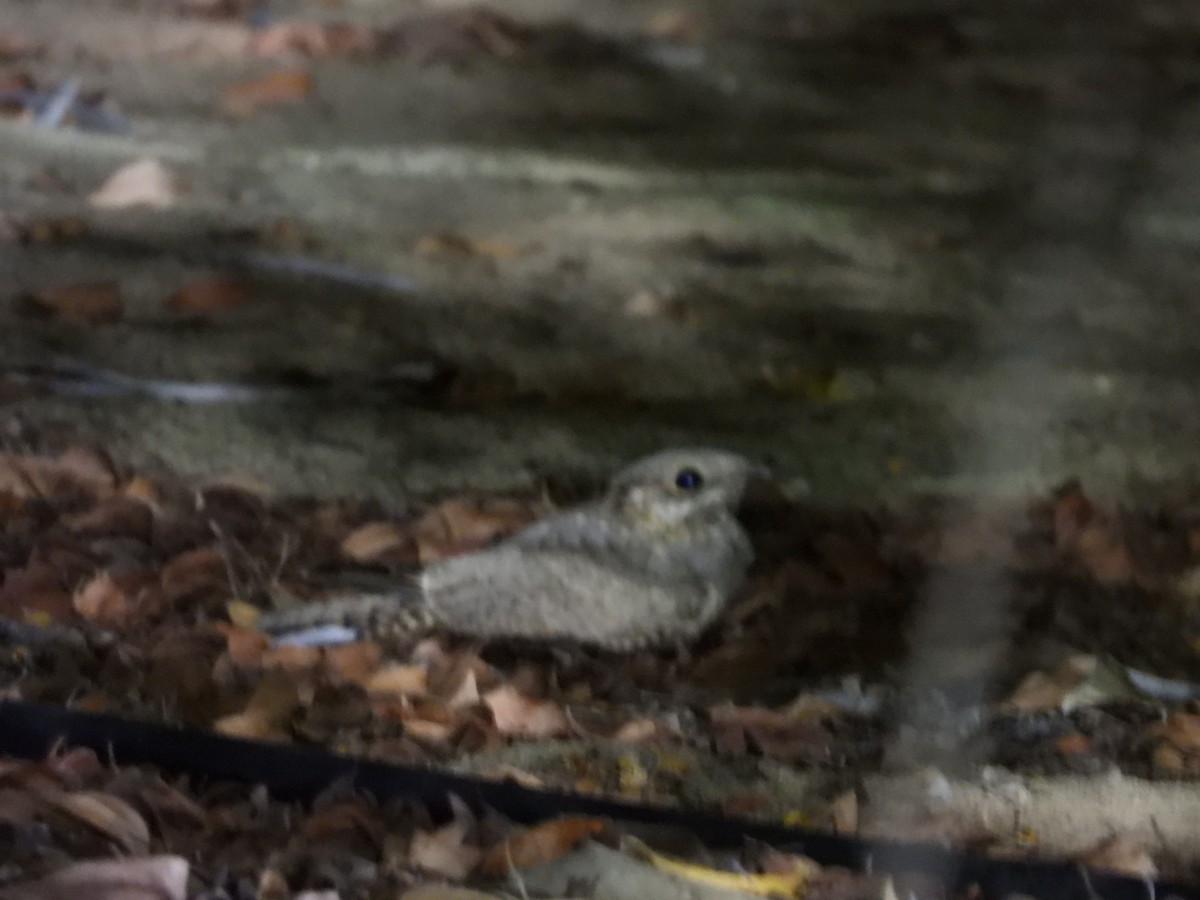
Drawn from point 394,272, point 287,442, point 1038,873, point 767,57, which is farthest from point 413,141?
point 1038,873

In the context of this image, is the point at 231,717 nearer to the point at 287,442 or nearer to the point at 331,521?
the point at 331,521

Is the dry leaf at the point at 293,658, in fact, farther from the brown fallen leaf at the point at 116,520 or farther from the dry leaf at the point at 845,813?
the dry leaf at the point at 845,813

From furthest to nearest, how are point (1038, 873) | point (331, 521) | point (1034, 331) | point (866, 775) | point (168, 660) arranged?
point (1034, 331)
point (331, 521)
point (168, 660)
point (866, 775)
point (1038, 873)

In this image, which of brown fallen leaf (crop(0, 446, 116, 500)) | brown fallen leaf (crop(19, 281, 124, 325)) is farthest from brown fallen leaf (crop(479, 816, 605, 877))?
brown fallen leaf (crop(19, 281, 124, 325))

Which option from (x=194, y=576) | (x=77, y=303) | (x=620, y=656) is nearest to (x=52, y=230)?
(x=77, y=303)

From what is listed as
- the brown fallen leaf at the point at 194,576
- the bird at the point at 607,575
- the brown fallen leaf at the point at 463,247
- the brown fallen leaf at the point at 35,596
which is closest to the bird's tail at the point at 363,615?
the bird at the point at 607,575

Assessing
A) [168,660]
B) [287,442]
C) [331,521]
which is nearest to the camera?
[168,660]

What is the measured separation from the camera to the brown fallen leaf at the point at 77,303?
287 cm

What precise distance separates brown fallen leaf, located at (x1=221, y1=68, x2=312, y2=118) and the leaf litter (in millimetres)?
1875

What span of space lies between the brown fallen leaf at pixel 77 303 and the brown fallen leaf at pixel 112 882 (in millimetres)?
1942

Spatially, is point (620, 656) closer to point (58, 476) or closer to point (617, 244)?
point (58, 476)

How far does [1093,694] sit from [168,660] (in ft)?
4.27

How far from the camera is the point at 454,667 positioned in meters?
1.81

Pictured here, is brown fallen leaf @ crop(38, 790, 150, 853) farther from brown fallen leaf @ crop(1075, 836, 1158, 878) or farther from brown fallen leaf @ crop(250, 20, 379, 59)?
brown fallen leaf @ crop(250, 20, 379, 59)
